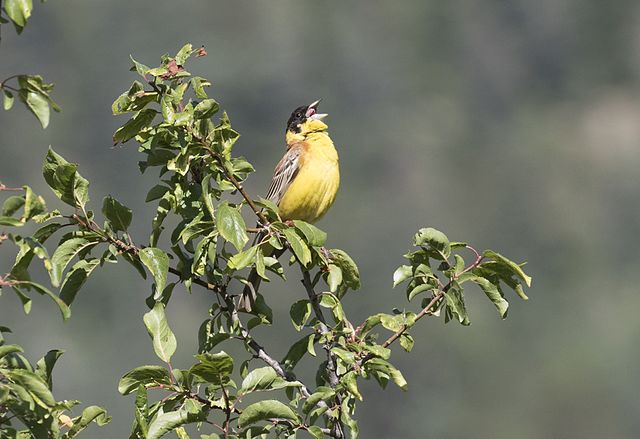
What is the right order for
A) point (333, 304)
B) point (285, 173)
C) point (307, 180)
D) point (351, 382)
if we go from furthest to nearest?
point (285, 173) → point (307, 180) → point (333, 304) → point (351, 382)

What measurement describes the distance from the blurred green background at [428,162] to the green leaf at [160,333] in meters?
39.0

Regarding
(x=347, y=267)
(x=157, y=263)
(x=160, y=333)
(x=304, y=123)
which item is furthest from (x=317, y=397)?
(x=304, y=123)

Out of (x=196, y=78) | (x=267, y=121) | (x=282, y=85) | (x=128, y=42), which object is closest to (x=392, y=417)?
(x=267, y=121)

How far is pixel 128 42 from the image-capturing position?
77750 mm

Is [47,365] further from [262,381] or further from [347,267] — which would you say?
[347,267]

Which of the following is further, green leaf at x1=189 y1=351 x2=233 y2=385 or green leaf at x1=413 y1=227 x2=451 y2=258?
green leaf at x1=413 y1=227 x2=451 y2=258

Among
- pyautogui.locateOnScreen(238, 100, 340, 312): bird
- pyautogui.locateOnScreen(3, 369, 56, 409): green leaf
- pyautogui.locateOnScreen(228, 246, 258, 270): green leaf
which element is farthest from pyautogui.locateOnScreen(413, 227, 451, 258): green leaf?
pyautogui.locateOnScreen(238, 100, 340, 312): bird

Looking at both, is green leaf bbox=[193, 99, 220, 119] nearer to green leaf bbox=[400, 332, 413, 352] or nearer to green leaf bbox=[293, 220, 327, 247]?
green leaf bbox=[293, 220, 327, 247]

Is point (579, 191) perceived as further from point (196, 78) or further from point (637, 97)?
point (196, 78)

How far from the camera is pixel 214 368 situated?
3340mm

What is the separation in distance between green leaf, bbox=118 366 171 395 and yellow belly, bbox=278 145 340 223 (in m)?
3.15

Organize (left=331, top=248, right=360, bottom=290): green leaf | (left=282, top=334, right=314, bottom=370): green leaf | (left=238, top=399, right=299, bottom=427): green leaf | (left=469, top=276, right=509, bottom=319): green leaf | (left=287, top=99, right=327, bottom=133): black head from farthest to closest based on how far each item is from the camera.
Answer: (left=287, top=99, right=327, bottom=133): black head, (left=331, top=248, right=360, bottom=290): green leaf, (left=282, top=334, right=314, bottom=370): green leaf, (left=469, top=276, right=509, bottom=319): green leaf, (left=238, top=399, right=299, bottom=427): green leaf

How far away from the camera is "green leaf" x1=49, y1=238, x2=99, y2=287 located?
3.43m

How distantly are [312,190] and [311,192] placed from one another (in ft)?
0.04
